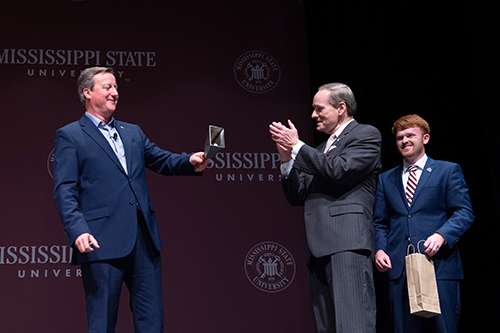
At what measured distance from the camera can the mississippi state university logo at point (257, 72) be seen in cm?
457

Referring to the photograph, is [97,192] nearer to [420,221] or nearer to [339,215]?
[339,215]

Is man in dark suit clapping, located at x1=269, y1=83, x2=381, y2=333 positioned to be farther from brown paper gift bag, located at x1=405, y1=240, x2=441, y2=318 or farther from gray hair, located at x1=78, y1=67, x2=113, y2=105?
gray hair, located at x1=78, y1=67, x2=113, y2=105

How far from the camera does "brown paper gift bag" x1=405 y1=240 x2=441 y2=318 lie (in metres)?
2.47

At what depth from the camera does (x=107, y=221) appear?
2.30 m

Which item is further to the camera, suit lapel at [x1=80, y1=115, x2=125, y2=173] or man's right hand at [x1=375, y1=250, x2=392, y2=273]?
man's right hand at [x1=375, y1=250, x2=392, y2=273]

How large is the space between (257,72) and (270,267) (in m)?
1.67

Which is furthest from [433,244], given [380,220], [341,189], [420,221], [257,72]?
[257,72]

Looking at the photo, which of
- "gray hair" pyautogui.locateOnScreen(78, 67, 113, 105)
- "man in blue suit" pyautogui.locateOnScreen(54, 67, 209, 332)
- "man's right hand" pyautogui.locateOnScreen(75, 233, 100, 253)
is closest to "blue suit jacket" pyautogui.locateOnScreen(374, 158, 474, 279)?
"man in blue suit" pyautogui.locateOnScreen(54, 67, 209, 332)

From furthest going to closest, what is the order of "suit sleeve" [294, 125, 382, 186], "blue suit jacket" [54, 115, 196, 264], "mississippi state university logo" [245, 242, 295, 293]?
"mississippi state university logo" [245, 242, 295, 293] → "suit sleeve" [294, 125, 382, 186] → "blue suit jacket" [54, 115, 196, 264]

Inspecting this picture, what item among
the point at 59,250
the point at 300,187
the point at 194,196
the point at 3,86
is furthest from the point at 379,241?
the point at 3,86

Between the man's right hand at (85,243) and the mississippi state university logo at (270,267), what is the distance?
6.89ft

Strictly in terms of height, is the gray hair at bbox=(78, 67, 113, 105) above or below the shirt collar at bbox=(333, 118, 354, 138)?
above

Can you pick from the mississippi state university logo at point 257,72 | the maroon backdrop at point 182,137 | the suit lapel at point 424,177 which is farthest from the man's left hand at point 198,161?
the mississippi state university logo at point 257,72

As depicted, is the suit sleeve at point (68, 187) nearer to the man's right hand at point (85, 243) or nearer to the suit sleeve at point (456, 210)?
the man's right hand at point (85, 243)
